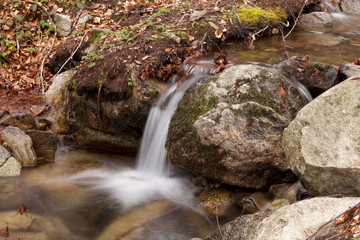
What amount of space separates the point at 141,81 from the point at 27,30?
14.5 ft

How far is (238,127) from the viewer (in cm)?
468

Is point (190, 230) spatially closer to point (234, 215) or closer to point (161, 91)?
point (234, 215)

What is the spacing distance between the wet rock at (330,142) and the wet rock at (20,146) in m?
4.44

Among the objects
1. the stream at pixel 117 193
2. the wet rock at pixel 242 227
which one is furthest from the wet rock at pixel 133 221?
the wet rock at pixel 242 227

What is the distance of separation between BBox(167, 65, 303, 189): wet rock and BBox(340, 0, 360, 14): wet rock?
23.8ft

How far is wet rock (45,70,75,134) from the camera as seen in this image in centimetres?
695

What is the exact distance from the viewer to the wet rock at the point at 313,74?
5195 mm

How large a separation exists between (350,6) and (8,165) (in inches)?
419

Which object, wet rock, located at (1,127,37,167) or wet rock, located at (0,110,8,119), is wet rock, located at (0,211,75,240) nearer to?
wet rock, located at (1,127,37,167)

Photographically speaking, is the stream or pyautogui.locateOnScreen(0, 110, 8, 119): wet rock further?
pyautogui.locateOnScreen(0, 110, 8, 119): wet rock

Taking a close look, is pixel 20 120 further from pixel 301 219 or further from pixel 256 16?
pixel 301 219

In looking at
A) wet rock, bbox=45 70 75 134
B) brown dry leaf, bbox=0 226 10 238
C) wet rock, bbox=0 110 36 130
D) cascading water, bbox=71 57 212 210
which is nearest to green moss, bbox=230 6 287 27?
cascading water, bbox=71 57 212 210

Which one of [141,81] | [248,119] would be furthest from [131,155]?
[248,119]

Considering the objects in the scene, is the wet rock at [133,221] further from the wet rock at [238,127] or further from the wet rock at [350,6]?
the wet rock at [350,6]
